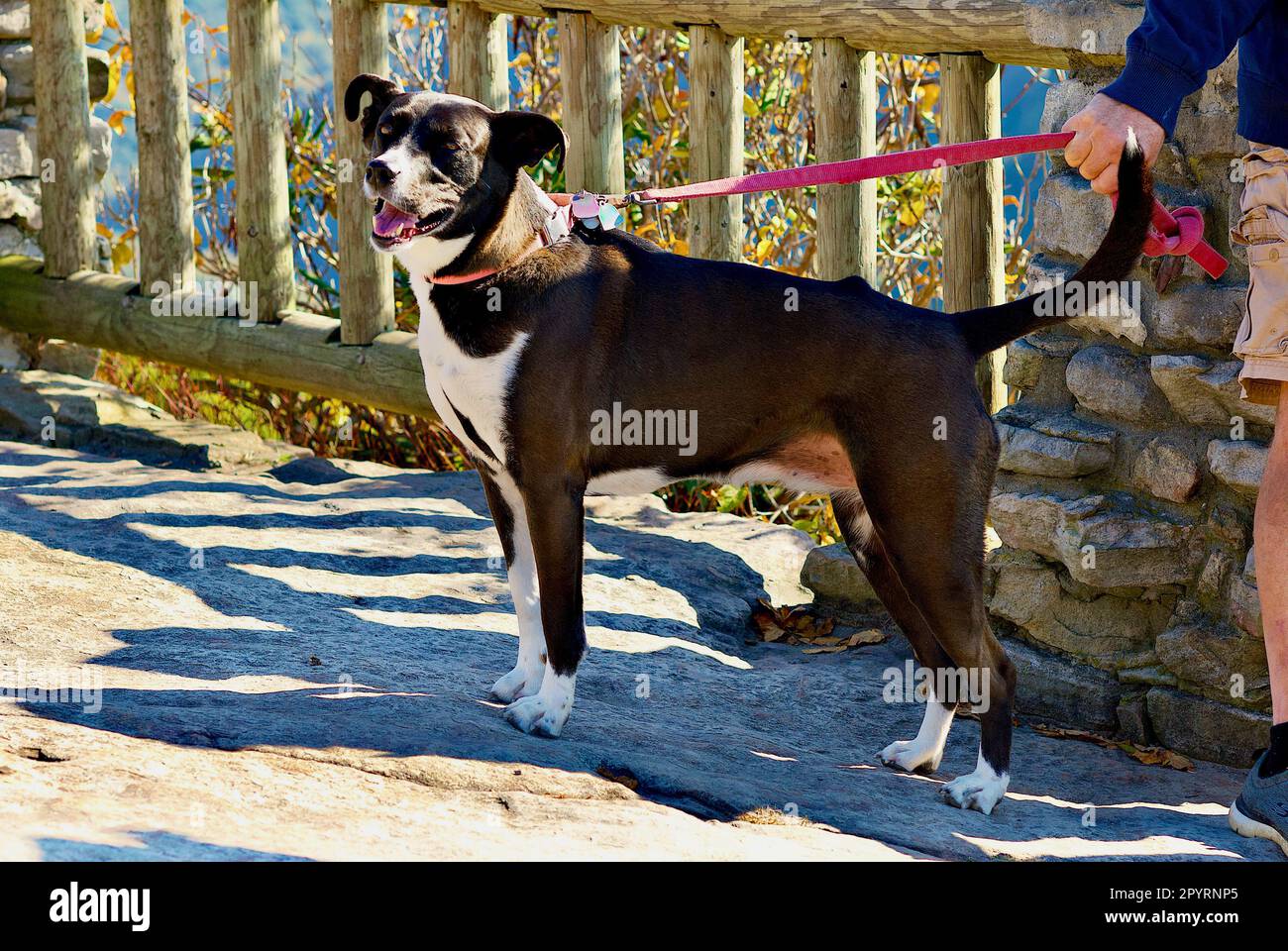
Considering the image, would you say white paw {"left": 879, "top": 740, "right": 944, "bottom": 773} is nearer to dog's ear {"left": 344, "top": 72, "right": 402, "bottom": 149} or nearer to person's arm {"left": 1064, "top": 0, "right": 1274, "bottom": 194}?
person's arm {"left": 1064, "top": 0, "right": 1274, "bottom": 194}

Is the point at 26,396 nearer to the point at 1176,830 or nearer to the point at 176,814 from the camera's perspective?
the point at 176,814

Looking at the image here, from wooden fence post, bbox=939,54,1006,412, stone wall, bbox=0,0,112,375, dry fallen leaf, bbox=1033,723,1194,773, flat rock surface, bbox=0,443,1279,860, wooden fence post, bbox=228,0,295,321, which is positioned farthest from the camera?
stone wall, bbox=0,0,112,375

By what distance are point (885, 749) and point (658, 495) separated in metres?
2.61

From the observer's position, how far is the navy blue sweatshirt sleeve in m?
3.12

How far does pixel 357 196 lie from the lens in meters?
6.01

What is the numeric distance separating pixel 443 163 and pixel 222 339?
351 cm

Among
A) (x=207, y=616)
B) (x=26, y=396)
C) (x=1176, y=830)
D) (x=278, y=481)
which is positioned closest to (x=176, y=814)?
(x=207, y=616)

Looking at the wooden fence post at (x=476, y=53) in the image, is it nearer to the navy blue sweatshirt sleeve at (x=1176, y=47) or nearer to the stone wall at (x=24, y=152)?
the stone wall at (x=24, y=152)

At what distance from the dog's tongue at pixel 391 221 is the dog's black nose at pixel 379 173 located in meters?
0.06

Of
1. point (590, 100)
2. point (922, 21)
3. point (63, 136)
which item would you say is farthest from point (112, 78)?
point (922, 21)

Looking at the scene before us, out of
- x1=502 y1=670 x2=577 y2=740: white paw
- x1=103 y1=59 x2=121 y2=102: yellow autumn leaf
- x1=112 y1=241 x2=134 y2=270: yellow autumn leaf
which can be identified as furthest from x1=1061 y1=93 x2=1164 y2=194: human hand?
x1=112 y1=241 x2=134 y2=270: yellow autumn leaf

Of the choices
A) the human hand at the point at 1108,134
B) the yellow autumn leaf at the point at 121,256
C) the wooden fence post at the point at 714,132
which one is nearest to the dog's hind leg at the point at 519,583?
the human hand at the point at 1108,134

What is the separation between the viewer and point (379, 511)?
18.0 ft

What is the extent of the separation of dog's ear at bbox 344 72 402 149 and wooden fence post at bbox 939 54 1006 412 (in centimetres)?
174
